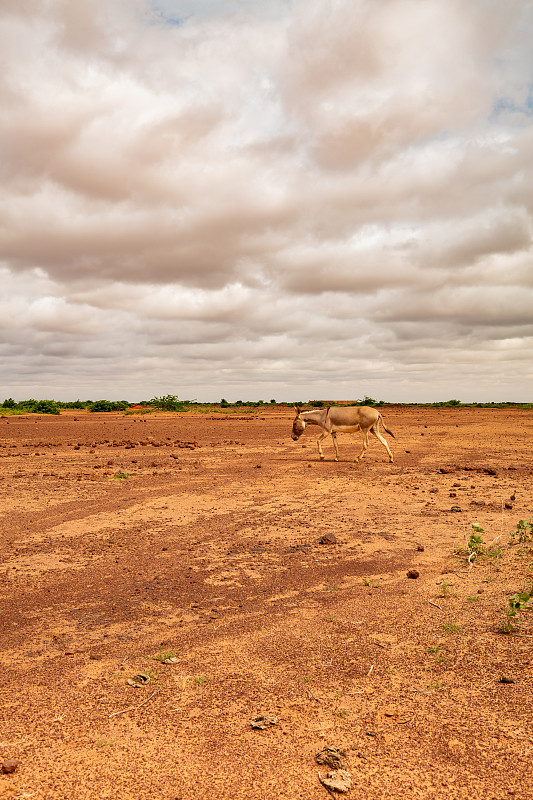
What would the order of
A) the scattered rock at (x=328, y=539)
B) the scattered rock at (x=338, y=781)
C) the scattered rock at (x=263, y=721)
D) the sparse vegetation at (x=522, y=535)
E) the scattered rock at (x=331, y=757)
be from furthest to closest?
the scattered rock at (x=328, y=539)
the sparse vegetation at (x=522, y=535)
the scattered rock at (x=263, y=721)
the scattered rock at (x=331, y=757)
the scattered rock at (x=338, y=781)

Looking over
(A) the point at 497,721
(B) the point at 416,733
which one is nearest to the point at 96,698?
(B) the point at 416,733

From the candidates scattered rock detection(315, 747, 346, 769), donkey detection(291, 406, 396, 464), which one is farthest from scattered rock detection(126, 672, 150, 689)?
donkey detection(291, 406, 396, 464)

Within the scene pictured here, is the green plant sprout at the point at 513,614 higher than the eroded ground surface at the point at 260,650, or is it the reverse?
the green plant sprout at the point at 513,614

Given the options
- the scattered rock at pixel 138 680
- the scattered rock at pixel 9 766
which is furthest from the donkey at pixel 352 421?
the scattered rock at pixel 9 766

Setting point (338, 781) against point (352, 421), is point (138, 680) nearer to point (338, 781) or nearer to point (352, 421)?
point (338, 781)

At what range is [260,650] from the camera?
16.4 feet

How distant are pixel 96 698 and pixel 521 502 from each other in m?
9.95

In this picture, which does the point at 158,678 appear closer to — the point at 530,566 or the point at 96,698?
the point at 96,698

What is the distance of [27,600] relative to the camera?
6.51 m

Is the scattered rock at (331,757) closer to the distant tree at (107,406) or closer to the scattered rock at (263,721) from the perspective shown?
the scattered rock at (263,721)

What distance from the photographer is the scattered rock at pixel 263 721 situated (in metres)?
3.78

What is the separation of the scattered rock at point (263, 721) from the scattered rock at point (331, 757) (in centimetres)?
47

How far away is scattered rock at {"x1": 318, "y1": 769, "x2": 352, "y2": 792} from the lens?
312cm

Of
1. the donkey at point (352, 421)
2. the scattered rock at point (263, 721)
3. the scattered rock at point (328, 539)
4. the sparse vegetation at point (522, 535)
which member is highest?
the donkey at point (352, 421)
